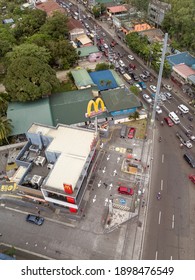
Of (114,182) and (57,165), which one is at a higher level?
(57,165)

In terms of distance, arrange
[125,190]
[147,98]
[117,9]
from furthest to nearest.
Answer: [117,9]
[147,98]
[125,190]

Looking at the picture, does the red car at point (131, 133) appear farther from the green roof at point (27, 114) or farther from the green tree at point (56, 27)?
the green tree at point (56, 27)

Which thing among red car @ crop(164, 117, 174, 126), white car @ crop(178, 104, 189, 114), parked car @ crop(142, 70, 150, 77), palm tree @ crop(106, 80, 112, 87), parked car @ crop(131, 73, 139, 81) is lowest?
red car @ crop(164, 117, 174, 126)

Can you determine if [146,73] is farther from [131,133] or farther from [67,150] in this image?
[67,150]

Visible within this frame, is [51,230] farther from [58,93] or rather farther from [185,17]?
[185,17]


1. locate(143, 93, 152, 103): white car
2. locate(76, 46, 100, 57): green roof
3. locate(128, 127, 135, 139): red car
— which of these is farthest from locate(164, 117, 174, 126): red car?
locate(76, 46, 100, 57): green roof

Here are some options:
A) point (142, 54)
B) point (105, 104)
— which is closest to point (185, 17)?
point (142, 54)

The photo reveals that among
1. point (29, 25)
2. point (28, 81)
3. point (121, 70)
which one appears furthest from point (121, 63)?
point (29, 25)

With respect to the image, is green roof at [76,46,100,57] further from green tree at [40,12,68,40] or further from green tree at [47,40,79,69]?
green tree at [40,12,68,40]
